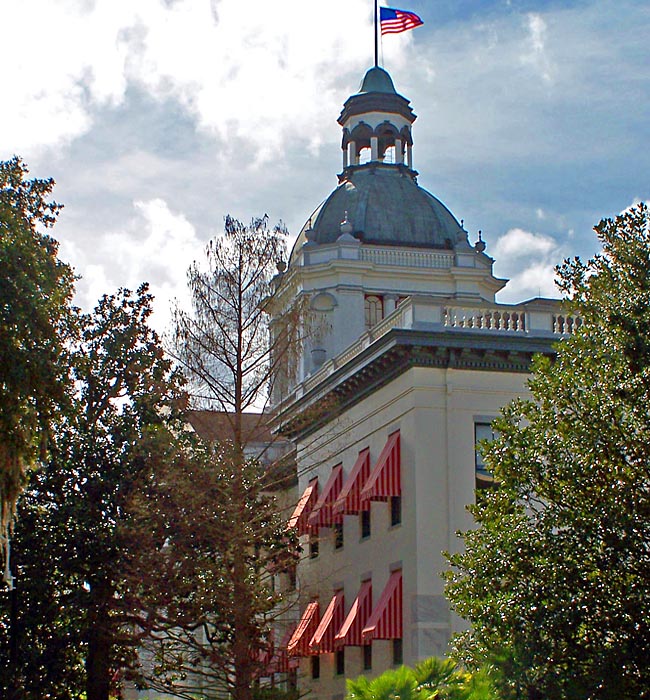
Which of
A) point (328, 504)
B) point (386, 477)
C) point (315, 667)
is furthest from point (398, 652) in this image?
point (315, 667)

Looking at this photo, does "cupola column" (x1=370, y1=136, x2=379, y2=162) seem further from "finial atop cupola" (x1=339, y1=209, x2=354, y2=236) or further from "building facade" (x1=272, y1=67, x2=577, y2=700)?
"building facade" (x1=272, y1=67, x2=577, y2=700)

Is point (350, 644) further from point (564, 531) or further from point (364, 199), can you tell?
point (364, 199)

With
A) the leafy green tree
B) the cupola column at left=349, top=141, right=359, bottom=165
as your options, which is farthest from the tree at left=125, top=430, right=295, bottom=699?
the cupola column at left=349, top=141, right=359, bottom=165

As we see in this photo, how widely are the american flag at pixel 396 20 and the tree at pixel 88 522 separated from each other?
83.1 feet

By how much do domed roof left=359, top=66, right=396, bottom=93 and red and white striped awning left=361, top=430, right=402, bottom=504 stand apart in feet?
109

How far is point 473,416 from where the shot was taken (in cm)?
3491

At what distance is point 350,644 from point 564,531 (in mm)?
16021

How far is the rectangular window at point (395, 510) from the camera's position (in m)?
35.3

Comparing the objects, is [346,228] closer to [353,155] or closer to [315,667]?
[353,155]

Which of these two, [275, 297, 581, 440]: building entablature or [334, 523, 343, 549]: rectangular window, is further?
[334, 523, 343, 549]: rectangular window

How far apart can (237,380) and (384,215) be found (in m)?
28.9

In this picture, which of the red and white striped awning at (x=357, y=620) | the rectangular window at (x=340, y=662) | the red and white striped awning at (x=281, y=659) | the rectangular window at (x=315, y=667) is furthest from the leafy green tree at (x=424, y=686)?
the rectangular window at (x=315, y=667)

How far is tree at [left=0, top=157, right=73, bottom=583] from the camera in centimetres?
2147

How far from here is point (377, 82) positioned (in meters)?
65.3
